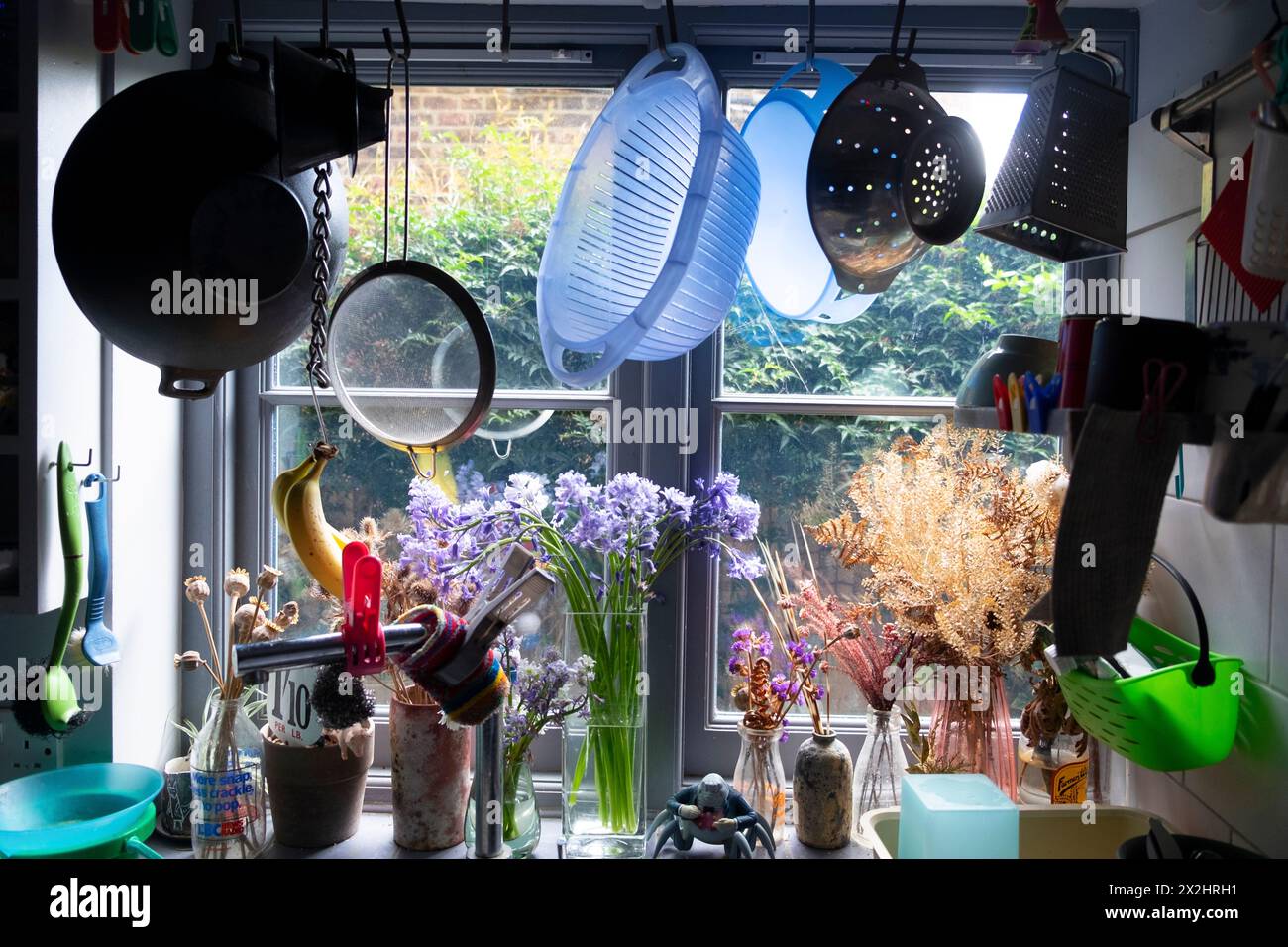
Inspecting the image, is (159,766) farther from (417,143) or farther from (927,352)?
(927,352)

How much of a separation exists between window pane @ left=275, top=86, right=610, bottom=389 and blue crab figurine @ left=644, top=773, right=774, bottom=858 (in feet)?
2.09

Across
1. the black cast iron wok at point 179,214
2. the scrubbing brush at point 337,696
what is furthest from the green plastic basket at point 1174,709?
the black cast iron wok at point 179,214

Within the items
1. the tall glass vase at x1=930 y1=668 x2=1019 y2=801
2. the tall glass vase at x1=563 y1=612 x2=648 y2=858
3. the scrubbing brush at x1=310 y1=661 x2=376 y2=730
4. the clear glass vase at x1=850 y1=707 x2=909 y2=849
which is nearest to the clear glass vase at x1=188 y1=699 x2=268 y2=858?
the scrubbing brush at x1=310 y1=661 x2=376 y2=730

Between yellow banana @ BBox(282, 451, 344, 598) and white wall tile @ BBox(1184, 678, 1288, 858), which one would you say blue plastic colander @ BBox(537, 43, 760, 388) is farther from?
white wall tile @ BBox(1184, 678, 1288, 858)

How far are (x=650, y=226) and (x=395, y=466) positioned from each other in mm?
584

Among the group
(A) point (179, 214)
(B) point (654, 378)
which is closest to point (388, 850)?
(B) point (654, 378)

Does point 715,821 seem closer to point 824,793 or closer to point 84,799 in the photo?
point 824,793

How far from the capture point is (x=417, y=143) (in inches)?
60.1

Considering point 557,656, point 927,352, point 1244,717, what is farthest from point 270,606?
point 1244,717

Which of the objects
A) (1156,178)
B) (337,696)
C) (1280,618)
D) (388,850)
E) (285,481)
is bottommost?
(388,850)

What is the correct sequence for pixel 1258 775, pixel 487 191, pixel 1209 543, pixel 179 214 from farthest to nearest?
pixel 487 191 < pixel 1209 543 < pixel 1258 775 < pixel 179 214

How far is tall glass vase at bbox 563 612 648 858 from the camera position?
140 centimetres

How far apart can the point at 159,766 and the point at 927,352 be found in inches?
49.1

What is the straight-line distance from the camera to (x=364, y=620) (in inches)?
40.4
